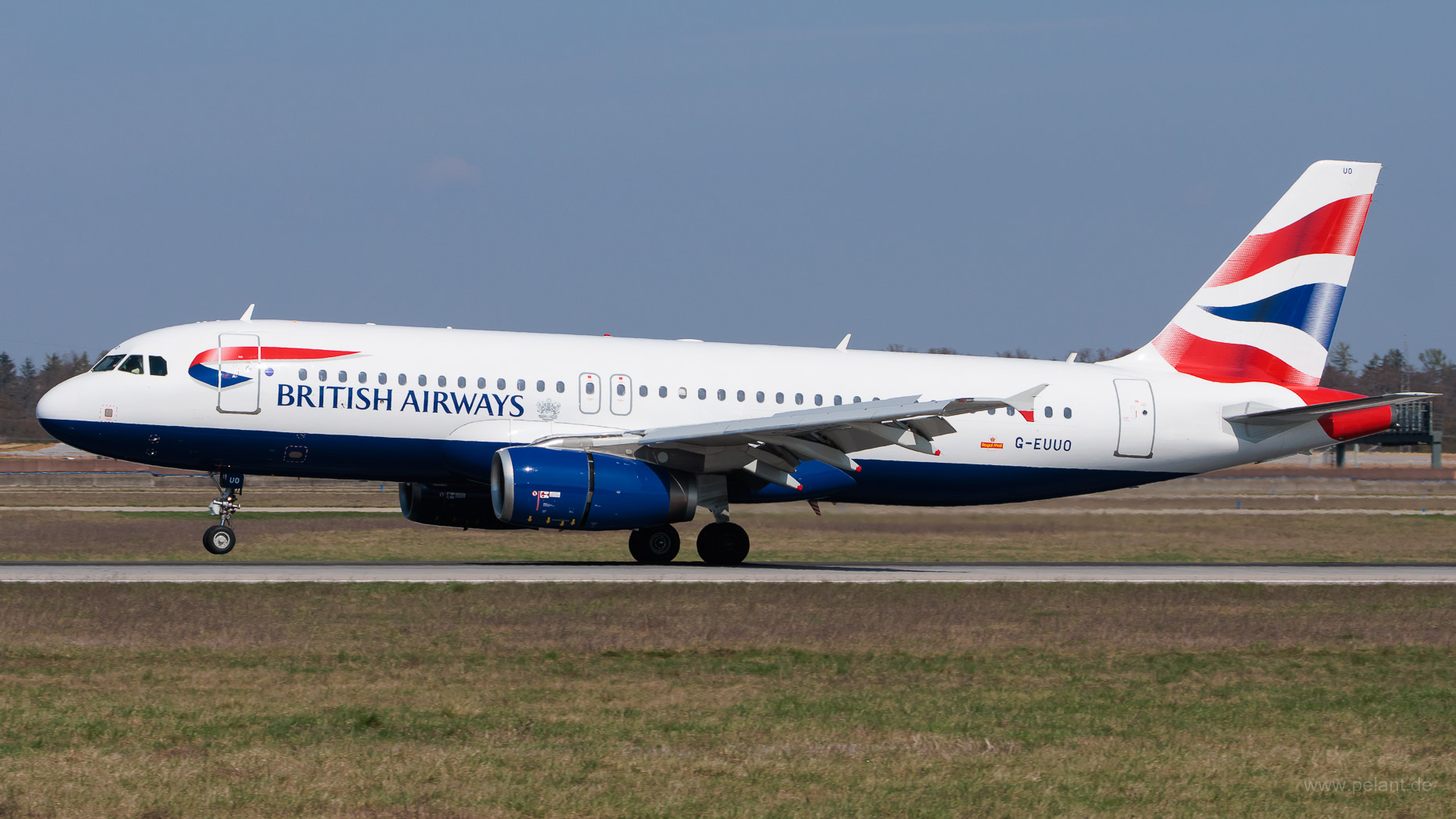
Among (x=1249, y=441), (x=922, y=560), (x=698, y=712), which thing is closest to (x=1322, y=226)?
(x=1249, y=441)

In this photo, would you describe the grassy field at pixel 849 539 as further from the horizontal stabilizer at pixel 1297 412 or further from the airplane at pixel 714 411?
the horizontal stabilizer at pixel 1297 412

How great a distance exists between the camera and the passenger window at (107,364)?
24.3m

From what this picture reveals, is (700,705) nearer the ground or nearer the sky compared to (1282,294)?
nearer the ground

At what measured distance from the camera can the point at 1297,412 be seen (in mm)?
27828

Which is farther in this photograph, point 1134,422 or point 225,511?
point 1134,422

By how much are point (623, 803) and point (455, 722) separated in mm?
2808

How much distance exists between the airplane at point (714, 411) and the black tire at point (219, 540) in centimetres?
4

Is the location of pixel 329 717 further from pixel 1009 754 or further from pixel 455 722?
pixel 1009 754

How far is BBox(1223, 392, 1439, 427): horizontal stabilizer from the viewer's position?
26969 millimetres

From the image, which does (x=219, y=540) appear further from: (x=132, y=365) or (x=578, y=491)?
(x=578, y=491)

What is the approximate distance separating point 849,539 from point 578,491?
13860 mm

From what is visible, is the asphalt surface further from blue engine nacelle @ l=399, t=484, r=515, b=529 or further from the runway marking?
blue engine nacelle @ l=399, t=484, r=515, b=529

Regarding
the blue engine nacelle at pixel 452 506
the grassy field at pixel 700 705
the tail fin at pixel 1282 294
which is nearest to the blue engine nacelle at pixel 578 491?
the grassy field at pixel 700 705

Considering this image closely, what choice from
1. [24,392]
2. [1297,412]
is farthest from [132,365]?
[24,392]
